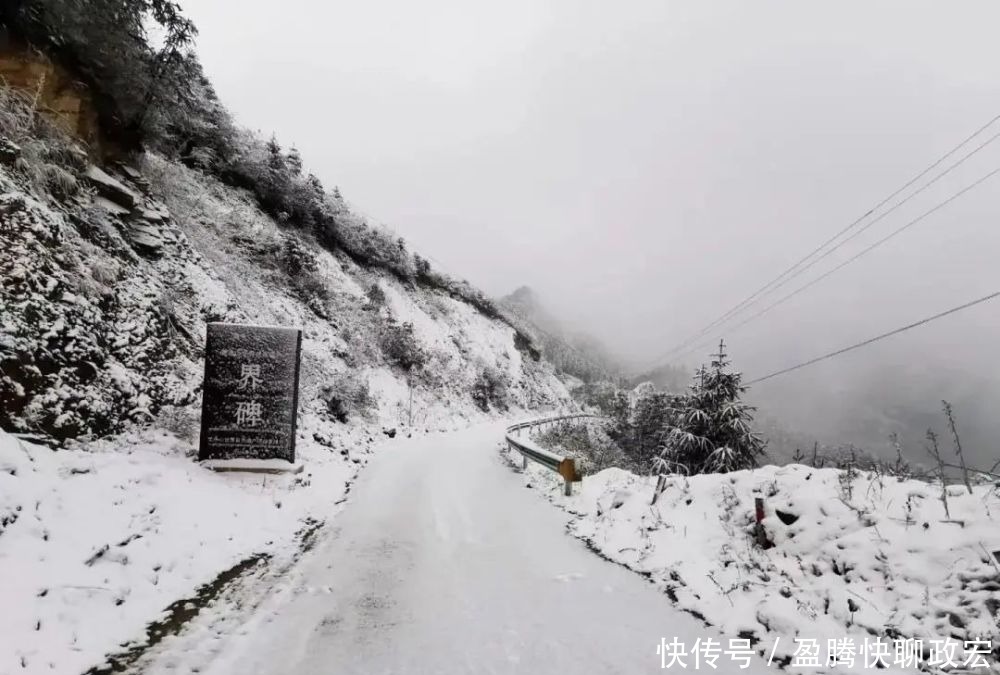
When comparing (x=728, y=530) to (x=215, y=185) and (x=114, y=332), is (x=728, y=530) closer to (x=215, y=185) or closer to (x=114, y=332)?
(x=114, y=332)

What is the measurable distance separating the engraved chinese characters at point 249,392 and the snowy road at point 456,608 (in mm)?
2331

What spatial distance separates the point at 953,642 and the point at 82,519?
816 cm

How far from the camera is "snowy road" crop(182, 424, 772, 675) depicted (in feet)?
13.2

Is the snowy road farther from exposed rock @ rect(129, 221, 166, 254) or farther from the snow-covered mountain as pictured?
exposed rock @ rect(129, 221, 166, 254)

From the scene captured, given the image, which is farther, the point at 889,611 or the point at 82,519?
the point at 82,519

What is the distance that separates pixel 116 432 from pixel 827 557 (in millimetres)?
9547

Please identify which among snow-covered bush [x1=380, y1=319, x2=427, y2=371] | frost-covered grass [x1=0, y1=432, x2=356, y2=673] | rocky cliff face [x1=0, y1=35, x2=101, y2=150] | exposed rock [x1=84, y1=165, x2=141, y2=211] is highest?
rocky cliff face [x1=0, y1=35, x2=101, y2=150]

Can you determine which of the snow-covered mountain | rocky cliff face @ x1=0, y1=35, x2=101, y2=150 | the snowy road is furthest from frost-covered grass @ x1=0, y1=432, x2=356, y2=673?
rocky cliff face @ x1=0, y1=35, x2=101, y2=150

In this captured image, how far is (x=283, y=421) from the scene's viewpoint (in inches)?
395

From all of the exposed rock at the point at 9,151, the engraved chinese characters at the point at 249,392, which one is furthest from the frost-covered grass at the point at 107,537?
the exposed rock at the point at 9,151

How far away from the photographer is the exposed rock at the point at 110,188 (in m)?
10.4

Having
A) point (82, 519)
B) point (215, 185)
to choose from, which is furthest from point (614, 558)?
point (215, 185)

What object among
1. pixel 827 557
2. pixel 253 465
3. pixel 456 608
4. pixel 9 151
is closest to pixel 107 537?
pixel 456 608

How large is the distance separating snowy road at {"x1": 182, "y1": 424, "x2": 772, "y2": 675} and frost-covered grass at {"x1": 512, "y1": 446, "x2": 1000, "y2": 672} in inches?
21.0
